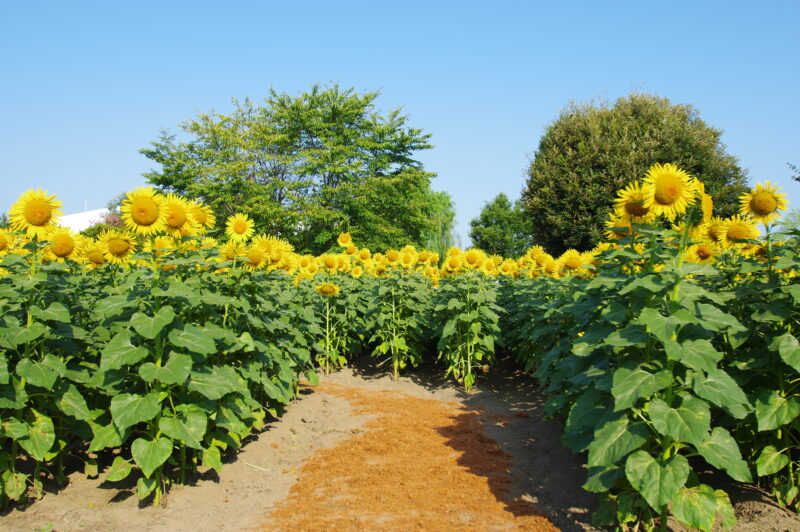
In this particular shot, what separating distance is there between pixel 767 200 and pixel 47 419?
5334 millimetres

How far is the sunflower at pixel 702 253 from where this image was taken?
14.0ft

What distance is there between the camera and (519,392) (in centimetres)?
825

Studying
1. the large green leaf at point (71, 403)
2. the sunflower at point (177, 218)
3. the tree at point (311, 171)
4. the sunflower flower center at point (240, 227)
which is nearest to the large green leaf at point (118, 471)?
the large green leaf at point (71, 403)

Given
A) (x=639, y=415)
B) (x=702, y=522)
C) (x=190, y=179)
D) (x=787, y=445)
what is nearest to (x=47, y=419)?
(x=639, y=415)

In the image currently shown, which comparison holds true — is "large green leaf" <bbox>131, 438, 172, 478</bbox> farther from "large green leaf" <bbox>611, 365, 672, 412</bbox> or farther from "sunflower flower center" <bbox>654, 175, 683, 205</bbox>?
"sunflower flower center" <bbox>654, 175, 683, 205</bbox>

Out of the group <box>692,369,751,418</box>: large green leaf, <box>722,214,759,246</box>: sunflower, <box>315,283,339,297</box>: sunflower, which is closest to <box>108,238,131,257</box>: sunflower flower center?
<box>315,283,339,297</box>: sunflower

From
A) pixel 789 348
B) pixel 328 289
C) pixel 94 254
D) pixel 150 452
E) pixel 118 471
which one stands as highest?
pixel 94 254

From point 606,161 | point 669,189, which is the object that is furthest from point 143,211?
point 606,161

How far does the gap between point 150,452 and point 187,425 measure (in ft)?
0.92

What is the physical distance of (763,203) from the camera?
374cm

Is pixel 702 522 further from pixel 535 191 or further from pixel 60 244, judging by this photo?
pixel 535 191

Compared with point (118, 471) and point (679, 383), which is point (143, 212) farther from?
point (679, 383)

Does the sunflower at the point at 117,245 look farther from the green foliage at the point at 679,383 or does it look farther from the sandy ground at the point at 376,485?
the green foliage at the point at 679,383

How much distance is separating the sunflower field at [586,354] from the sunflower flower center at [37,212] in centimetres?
1
